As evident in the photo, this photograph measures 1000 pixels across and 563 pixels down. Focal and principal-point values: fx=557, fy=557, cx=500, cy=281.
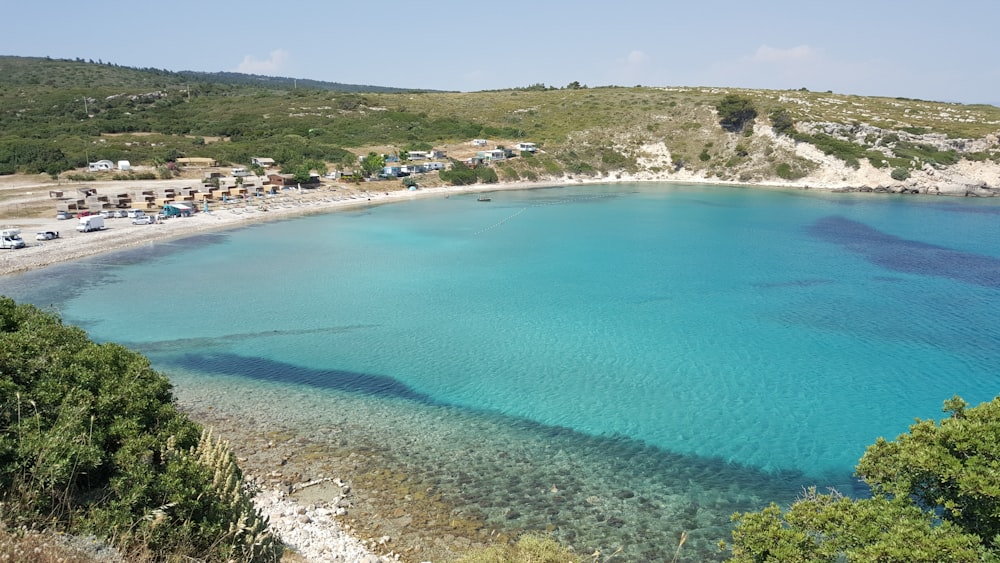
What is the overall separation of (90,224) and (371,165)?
4943 cm

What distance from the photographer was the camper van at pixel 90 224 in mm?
59094

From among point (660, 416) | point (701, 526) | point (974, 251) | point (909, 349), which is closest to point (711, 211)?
point (974, 251)

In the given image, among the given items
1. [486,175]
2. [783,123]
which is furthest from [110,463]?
[783,123]

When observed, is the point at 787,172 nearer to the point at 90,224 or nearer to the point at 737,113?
the point at 737,113

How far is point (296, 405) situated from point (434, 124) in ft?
410

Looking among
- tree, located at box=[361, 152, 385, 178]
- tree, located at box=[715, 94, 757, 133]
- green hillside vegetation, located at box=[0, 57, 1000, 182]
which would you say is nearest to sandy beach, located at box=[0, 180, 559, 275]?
tree, located at box=[361, 152, 385, 178]

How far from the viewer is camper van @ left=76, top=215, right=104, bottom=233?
5909 cm

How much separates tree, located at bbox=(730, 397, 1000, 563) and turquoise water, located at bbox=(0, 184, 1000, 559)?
650 centimetres

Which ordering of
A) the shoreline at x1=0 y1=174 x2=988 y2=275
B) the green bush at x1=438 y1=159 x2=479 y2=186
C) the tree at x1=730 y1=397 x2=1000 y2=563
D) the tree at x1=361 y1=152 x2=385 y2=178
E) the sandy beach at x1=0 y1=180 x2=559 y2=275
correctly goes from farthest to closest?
the green bush at x1=438 y1=159 x2=479 y2=186
the tree at x1=361 y1=152 x2=385 y2=178
the shoreline at x1=0 y1=174 x2=988 y2=275
the sandy beach at x1=0 y1=180 x2=559 y2=275
the tree at x1=730 y1=397 x2=1000 y2=563

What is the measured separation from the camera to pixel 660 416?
84.5ft

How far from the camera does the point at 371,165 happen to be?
335 ft

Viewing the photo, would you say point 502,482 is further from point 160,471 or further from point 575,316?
point 575,316

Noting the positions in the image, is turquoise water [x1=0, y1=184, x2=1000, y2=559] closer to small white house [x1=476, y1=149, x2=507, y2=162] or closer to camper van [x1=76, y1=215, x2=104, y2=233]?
camper van [x1=76, y1=215, x2=104, y2=233]

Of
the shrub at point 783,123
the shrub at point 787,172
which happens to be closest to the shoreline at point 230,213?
the shrub at point 787,172
